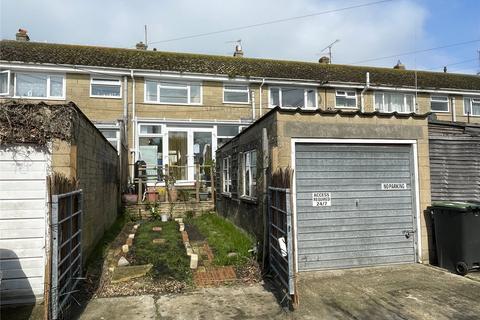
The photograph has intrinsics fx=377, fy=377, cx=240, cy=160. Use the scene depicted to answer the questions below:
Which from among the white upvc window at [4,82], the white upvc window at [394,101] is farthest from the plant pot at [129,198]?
the white upvc window at [394,101]

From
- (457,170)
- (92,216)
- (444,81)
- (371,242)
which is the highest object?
(444,81)

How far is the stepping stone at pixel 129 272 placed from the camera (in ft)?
20.3

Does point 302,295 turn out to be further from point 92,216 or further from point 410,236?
point 92,216

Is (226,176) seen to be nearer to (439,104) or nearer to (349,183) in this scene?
(349,183)

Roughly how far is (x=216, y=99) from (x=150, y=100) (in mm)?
3074

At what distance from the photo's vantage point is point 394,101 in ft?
67.7

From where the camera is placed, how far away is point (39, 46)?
17344 millimetres

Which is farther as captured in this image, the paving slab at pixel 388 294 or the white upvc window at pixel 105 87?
the white upvc window at pixel 105 87

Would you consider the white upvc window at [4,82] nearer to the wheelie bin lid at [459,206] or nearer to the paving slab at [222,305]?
the paving slab at [222,305]

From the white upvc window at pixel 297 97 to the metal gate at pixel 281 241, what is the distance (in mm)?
13142

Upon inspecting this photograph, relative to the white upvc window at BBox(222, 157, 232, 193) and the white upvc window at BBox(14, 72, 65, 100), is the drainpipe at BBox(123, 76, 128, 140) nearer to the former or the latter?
the white upvc window at BBox(14, 72, 65, 100)

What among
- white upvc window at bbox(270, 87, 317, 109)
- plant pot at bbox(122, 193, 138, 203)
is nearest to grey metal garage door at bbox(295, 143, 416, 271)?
plant pot at bbox(122, 193, 138, 203)

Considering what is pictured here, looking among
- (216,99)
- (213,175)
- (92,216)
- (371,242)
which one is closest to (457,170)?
(371,242)

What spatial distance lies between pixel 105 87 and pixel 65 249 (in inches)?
523
